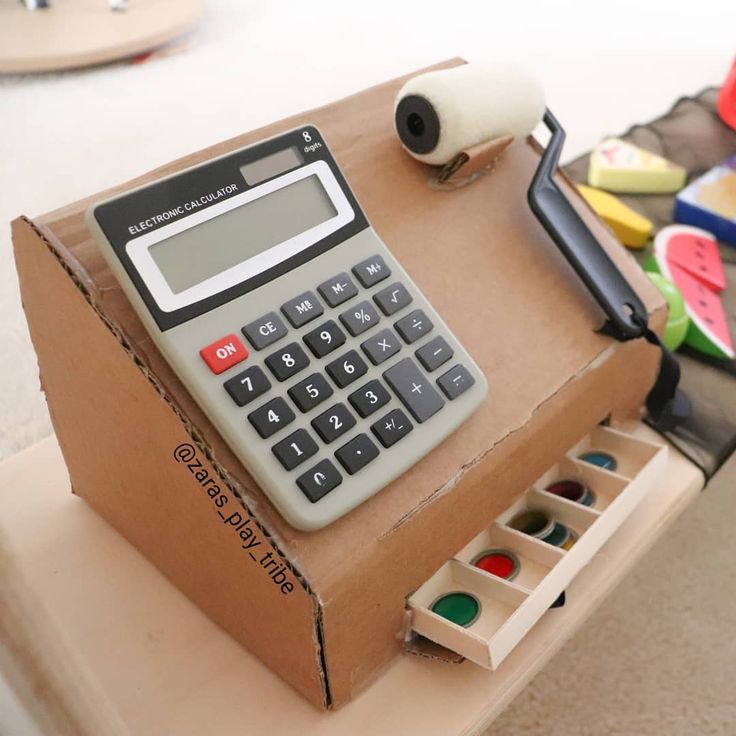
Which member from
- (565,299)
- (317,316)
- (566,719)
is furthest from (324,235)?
(566,719)

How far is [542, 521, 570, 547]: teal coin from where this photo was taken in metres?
0.43

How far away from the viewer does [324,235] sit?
39 cm

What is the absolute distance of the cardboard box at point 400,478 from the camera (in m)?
0.34

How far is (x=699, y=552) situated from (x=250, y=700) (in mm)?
578

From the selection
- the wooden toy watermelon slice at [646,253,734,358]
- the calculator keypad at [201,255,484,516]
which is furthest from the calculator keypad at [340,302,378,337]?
the wooden toy watermelon slice at [646,253,734,358]

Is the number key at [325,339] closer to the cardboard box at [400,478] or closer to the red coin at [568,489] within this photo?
the cardboard box at [400,478]

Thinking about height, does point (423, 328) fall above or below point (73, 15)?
below

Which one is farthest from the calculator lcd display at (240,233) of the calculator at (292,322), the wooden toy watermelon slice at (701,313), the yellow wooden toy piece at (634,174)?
the yellow wooden toy piece at (634,174)

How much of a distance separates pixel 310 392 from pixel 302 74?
3.86ft

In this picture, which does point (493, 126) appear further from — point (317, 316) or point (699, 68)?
point (699, 68)

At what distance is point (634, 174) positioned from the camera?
786 mm

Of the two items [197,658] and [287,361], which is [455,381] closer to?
[287,361]

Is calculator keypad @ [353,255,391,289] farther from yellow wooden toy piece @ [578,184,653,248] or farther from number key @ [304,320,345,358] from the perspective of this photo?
yellow wooden toy piece @ [578,184,653,248]

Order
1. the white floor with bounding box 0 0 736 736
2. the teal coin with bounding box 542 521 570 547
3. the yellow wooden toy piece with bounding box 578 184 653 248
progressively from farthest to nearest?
1. the white floor with bounding box 0 0 736 736
2. the yellow wooden toy piece with bounding box 578 184 653 248
3. the teal coin with bounding box 542 521 570 547
